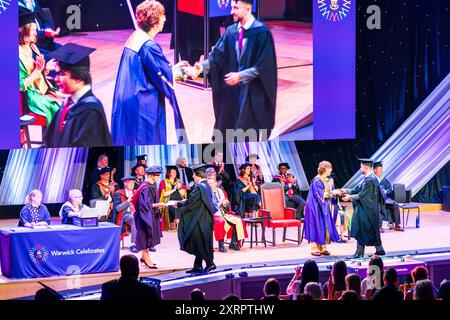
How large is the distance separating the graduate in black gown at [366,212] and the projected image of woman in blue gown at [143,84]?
4044 millimetres

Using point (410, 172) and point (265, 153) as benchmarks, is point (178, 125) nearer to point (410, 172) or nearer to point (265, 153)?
point (265, 153)

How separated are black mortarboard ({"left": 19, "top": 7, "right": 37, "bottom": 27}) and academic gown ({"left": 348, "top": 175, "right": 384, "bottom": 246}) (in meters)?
5.91

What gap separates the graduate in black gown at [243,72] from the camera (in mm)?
14695

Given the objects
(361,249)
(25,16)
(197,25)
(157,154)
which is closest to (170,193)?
(157,154)

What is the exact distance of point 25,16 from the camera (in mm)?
13570

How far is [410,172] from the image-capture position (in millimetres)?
17266

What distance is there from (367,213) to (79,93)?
525 cm

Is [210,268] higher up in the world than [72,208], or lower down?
lower down

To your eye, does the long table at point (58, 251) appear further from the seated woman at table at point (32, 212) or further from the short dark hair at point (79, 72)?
the short dark hair at point (79, 72)

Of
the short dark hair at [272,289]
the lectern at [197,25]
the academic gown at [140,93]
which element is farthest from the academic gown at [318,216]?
the short dark hair at [272,289]

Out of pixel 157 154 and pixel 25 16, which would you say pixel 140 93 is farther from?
pixel 25 16

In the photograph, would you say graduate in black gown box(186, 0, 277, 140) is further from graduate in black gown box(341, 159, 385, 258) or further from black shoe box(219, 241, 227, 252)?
graduate in black gown box(341, 159, 385, 258)
